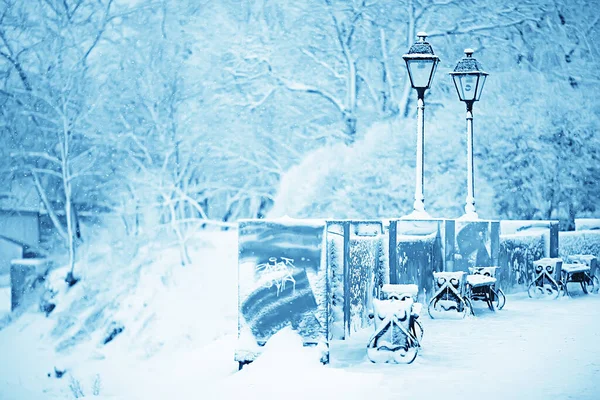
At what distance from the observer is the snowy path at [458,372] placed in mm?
8039

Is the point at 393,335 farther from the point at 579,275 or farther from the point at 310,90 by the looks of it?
the point at 310,90

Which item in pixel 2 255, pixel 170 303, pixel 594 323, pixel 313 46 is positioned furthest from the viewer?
pixel 2 255

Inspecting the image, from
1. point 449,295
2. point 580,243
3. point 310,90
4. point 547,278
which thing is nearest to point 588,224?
point 580,243

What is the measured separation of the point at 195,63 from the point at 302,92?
4.33 m

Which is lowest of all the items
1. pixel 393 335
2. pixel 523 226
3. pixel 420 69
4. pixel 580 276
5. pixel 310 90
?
pixel 393 335

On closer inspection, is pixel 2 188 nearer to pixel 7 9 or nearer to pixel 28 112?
pixel 28 112

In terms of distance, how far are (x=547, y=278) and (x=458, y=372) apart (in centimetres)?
859

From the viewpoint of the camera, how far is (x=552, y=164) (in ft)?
85.8

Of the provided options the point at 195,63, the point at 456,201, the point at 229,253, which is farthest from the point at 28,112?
the point at 456,201

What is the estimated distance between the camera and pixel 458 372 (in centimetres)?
891

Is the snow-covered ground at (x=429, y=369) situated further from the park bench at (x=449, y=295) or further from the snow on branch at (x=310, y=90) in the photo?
the snow on branch at (x=310, y=90)

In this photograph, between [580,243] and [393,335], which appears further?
[580,243]

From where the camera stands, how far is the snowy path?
8039mm

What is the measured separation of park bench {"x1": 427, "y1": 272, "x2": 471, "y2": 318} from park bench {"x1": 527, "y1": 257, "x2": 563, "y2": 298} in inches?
144
